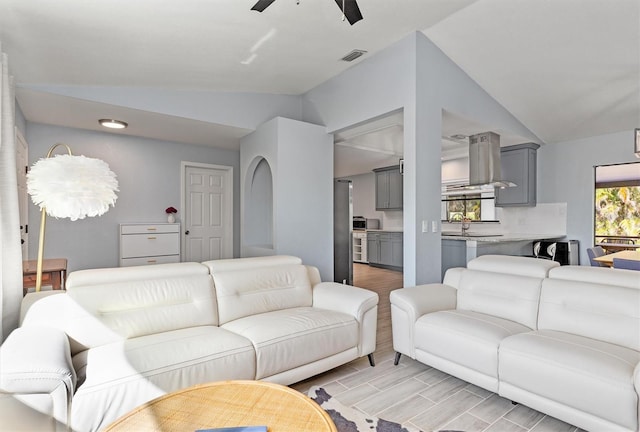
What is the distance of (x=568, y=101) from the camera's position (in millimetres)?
4340

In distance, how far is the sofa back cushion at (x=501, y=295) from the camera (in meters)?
2.43

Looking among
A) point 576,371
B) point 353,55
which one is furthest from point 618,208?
point 576,371

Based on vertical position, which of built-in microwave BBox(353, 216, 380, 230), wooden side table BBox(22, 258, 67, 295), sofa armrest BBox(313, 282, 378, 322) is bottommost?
sofa armrest BBox(313, 282, 378, 322)

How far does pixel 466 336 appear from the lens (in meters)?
2.26

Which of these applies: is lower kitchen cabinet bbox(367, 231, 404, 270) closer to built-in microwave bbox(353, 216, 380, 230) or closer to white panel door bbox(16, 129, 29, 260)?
built-in microwave bbox(353, 216, 380, 230)

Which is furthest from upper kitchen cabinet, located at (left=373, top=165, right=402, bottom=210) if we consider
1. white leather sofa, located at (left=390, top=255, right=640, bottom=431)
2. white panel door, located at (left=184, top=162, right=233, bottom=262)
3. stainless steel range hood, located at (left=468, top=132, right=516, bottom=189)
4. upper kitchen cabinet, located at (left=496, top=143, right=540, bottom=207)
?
white leather sofa, located at (left=390, top=255, right=640, bottom=431)

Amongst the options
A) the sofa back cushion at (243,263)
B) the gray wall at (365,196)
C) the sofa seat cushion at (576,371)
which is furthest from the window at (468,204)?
the sofa seat cushion at (576,371)

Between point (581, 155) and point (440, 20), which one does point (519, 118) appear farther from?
point (440, 20)

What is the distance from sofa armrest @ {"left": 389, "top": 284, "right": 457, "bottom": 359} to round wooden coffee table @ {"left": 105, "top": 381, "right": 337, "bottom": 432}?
1465 millimetres

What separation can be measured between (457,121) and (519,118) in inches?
50.4

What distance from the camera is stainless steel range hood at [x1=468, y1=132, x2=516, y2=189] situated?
4.93 meters

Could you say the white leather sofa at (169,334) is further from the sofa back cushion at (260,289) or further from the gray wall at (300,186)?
the gray wall at (300,186)

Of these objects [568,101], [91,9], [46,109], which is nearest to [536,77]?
[568,101]

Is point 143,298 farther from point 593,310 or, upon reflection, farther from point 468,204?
point 468,204
